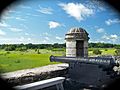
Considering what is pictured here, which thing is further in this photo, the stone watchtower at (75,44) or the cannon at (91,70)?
the stone watchtower at (75,44)

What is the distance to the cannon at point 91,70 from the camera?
5062 millimetres

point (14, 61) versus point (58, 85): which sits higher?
point (14, 61)

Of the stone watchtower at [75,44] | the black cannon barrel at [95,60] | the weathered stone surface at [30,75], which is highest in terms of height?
the stone watchtower at [75,44]

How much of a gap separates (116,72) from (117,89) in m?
2.32

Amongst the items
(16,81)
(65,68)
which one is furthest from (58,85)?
(65,68)

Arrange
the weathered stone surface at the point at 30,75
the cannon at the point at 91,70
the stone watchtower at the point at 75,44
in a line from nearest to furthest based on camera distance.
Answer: the weathered stone surface at the point at 30,75, the cannon at the point at 91,70, the stone watchtower at the point at 75,44

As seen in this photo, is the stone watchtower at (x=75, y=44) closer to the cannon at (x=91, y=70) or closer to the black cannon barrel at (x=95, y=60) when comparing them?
the black cannon barrel at (x=95, y=60)

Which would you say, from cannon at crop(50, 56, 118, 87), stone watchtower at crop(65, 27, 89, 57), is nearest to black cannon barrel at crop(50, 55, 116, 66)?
cannon at crop(50, 56, 118, 87)

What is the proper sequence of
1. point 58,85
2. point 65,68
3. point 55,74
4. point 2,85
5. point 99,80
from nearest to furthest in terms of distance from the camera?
1. point 2,85
2. point 58,85
3. point 99,80
4. point 55,74
5. point 65,68

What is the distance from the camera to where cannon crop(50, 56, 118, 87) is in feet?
16.6

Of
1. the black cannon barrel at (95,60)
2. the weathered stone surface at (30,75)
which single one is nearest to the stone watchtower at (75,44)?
the black cannon barrel at (95,60)

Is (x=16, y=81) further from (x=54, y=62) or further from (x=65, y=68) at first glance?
(x=54, y=62)

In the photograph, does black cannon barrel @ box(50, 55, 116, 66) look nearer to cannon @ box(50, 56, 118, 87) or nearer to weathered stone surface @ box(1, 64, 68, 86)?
cannon @ box(50, 56, 118, 87)

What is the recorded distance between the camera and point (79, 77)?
18.1 feet
